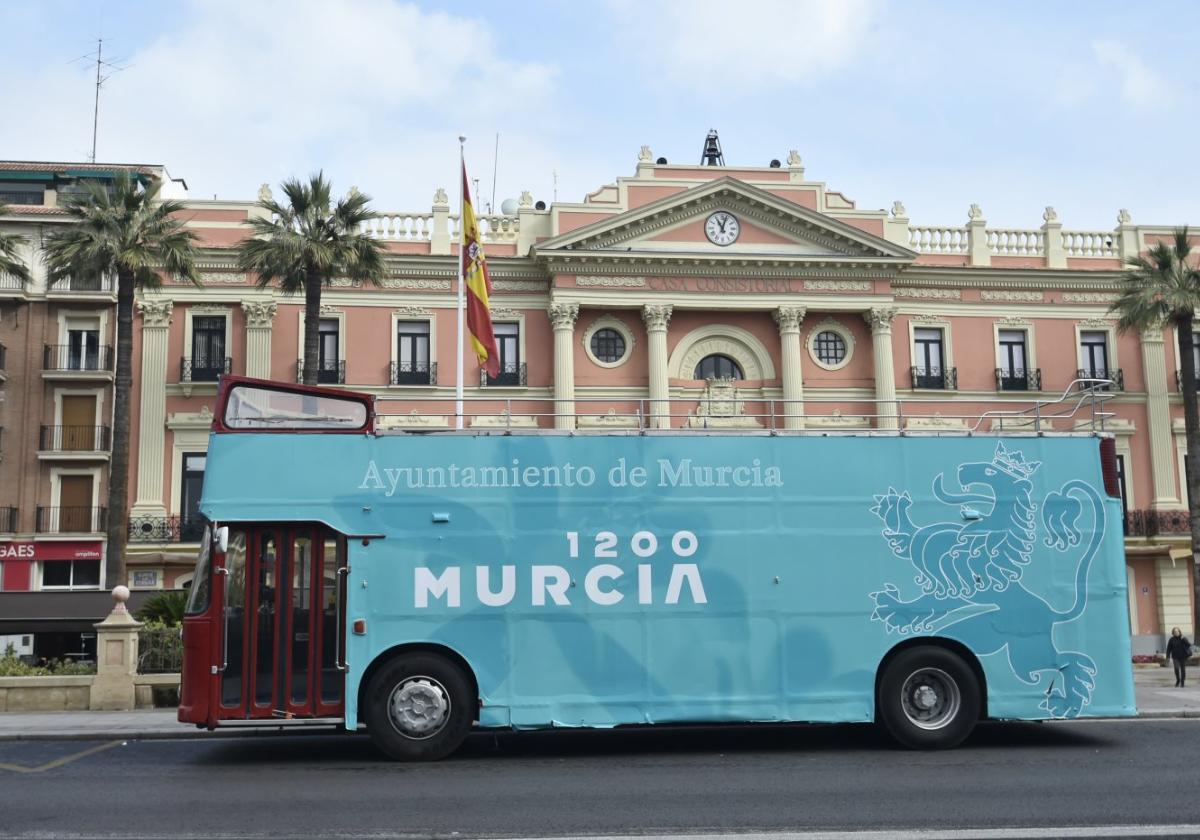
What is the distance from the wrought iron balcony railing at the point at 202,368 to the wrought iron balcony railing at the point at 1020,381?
25923 millimetres

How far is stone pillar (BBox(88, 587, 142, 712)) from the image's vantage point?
65.6 ft

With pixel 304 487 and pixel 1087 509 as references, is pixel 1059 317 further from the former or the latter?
pixel 304 487

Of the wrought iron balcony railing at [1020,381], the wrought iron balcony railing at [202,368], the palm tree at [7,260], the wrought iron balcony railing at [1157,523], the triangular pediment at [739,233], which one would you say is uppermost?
the triangular pediment at [739,233]

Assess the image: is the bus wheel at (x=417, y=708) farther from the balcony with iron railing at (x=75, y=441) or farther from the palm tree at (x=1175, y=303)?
the palm tree at (x=1175, y=303)

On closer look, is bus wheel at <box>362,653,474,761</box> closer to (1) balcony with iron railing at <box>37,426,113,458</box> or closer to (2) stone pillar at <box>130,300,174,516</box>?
(2) stone pillar at <box>130,300,174,516</box>

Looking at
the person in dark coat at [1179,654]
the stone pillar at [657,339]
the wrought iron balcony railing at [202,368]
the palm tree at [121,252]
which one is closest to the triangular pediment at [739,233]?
the stone pillar at [657,339]

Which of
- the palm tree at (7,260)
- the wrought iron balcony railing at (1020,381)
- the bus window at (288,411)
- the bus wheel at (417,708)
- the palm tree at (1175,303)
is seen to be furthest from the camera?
the wrought iron balcony railing at (1020,381)

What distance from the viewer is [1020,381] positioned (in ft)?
131

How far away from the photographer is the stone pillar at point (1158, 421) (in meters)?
39.5

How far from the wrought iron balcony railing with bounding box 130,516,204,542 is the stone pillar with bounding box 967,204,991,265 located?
27.6 meters

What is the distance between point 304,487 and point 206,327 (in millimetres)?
26857

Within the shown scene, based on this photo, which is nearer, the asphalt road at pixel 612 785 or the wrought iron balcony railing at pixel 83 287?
the asphalt road at pixel 612 785

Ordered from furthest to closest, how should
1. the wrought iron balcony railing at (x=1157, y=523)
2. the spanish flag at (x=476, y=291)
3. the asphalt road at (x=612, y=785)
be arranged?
the wrought iron balcony railing at (x=1157, y=523)
the spanish flag at (x=476, y=291)
the asphalt road at (x=612, y=785)

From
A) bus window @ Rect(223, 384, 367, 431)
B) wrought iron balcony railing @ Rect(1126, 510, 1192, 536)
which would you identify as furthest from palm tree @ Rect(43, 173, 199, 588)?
wrought iron balcony railing @ Rect(1126, 510, 1192, 536)
